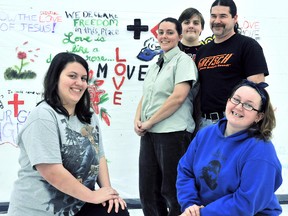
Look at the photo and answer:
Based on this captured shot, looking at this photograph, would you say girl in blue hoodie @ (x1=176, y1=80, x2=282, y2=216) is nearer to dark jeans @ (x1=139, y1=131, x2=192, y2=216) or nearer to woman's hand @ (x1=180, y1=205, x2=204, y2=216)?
woman's hand @ (x1=180, y1=205, x2=204, y2=216)

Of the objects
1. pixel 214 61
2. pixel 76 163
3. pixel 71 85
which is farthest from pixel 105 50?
pixel 76 163

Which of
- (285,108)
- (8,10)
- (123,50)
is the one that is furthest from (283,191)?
(8,10)

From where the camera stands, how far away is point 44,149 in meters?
1.34

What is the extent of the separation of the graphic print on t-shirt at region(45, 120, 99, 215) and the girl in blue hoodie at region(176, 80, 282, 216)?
37 cm

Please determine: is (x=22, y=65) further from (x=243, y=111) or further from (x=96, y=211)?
(x=243, y=111)

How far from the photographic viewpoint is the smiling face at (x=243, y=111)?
53.0 inches

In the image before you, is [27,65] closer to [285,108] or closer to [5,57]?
[5,57]

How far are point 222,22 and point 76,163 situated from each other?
108cm

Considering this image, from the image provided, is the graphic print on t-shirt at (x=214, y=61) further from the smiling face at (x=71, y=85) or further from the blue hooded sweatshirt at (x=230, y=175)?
the smiling face at (x=71, y=85)

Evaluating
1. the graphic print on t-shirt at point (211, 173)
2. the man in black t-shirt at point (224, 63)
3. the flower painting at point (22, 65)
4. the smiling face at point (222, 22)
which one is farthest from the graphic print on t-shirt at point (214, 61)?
the flower painting at point (22, 65)

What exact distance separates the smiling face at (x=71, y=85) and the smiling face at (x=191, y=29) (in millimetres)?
1013

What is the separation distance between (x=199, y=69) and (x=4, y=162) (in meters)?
1.47

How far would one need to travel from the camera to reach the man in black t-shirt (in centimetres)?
190

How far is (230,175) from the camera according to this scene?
1.34 meters
